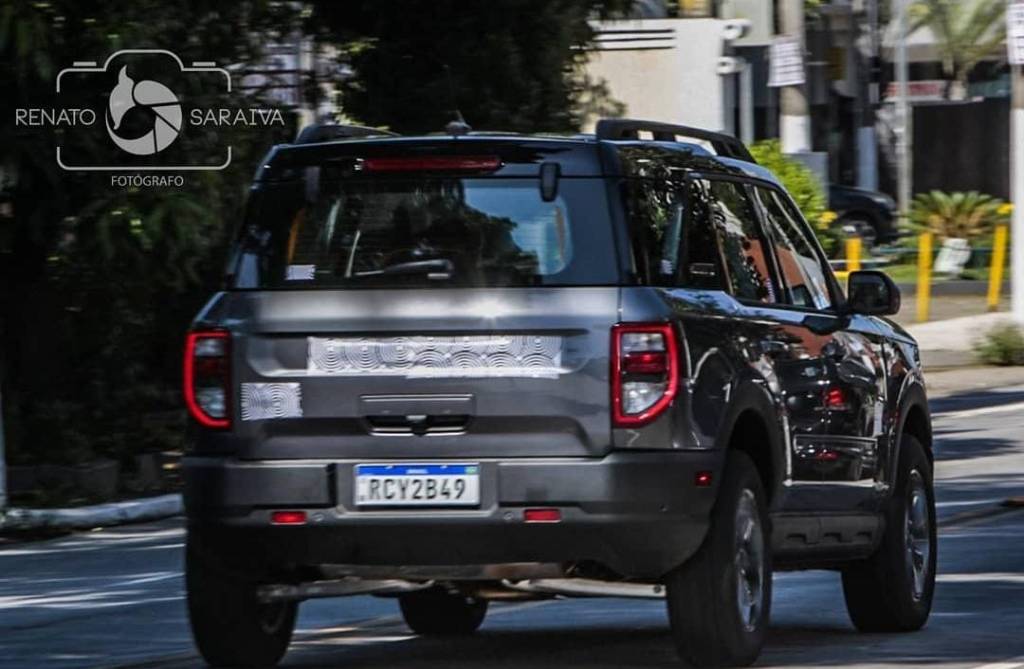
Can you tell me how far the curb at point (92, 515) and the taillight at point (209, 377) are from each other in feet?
19.7

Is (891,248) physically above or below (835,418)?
below

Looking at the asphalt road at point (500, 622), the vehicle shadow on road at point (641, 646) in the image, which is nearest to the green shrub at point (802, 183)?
the asphalt road at point (500, 622)

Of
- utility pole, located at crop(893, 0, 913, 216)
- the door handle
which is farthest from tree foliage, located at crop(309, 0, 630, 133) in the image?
utility pole, located at crop(893, 0, 913, 216)

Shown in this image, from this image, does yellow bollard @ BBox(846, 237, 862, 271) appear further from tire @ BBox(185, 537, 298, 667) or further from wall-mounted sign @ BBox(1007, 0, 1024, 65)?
tire @ BBox(185, 537, 298, 667)

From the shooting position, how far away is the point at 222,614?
8422mm

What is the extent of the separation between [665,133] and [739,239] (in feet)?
2.10

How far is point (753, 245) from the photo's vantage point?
8977 mm

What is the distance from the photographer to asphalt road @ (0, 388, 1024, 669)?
9.02 m

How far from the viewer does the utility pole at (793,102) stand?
2455 centimetres

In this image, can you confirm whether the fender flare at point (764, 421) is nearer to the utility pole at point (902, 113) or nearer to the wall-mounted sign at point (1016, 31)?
the wall-mounted sign at point (1016, 31)

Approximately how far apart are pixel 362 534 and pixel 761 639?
147cm

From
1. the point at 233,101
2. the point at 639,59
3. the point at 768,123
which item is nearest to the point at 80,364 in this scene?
the point at 233,101

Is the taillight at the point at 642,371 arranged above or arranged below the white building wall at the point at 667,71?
above

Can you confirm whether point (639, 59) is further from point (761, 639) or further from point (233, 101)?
point (761, 639)
